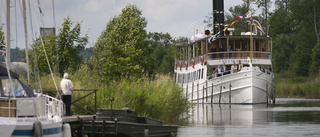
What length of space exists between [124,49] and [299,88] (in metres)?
31.9

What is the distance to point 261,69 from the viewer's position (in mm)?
60781

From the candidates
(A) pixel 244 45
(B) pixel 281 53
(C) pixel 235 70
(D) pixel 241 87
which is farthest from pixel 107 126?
(B) pixel 281 53

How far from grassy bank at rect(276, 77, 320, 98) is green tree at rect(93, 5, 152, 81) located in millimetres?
17020

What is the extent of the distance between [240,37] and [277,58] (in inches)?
1614

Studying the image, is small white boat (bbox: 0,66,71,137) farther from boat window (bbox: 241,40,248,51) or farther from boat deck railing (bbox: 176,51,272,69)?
boat window (bbox: 241,40,248,51)

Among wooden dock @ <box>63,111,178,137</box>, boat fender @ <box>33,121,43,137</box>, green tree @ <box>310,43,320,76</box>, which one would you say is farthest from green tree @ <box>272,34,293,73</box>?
boat fender @ <box>33,121,43,137</box>

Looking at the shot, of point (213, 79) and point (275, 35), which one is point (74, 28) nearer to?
point (213, 79)

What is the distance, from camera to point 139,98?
28.5 m

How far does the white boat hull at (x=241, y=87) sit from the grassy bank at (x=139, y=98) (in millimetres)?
25999

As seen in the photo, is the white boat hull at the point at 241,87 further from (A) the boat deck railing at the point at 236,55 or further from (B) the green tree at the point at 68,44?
(B) the green tree at the point at 68,44

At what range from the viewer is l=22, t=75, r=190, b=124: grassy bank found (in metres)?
27.5

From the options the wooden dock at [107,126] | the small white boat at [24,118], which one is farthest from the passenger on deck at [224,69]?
the small white boat at [24,118]

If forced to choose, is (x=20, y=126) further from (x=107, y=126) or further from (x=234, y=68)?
(x=234, y=68)

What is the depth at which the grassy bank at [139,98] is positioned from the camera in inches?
1081
